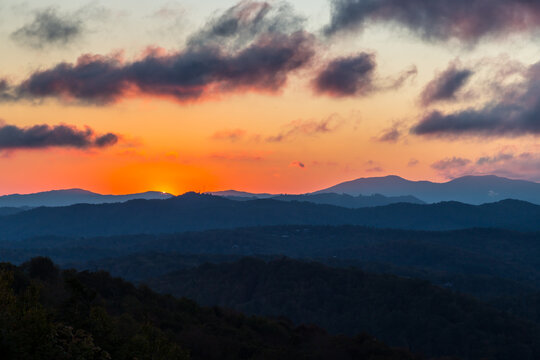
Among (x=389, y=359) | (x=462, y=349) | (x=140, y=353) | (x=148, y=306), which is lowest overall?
(x=462, y=349)

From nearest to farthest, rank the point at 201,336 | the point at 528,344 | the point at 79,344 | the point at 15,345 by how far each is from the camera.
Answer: the point at 15,345
the point at 79,344
the point at 201,336
the point at 528,344

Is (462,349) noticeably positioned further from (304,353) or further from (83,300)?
(83,300)

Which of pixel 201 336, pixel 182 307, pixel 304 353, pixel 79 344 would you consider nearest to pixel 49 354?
pixel 79 344

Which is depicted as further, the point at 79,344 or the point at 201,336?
the point at 201,336

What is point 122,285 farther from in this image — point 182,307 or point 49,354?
point 49,354

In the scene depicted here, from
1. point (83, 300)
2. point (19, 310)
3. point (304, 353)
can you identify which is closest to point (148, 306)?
point (304, 353)

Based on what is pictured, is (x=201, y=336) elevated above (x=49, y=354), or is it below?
below

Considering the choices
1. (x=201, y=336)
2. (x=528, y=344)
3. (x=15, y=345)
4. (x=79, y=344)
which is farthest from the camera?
(x=528, y=344)
